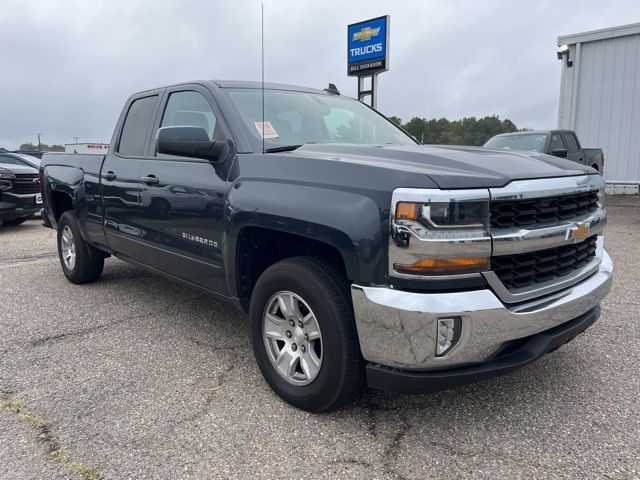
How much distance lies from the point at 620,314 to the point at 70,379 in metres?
4.18

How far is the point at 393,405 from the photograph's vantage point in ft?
9.30

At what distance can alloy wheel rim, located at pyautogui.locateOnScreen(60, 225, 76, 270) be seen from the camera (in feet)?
17.7

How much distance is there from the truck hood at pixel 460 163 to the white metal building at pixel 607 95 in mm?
12219

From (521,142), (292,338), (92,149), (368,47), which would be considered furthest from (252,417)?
(368,47)

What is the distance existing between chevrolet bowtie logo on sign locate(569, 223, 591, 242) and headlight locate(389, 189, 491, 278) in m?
0.65

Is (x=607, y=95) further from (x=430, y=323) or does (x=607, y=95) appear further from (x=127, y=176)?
(x=430, y=323)

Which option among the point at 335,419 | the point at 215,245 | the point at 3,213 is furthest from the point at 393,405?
the point at 3,213

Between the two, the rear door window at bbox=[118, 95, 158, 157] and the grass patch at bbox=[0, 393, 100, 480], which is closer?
the grass patch at bbox=[0, 393, 100, 480]

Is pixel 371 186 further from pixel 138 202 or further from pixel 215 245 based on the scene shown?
pixel 138 202

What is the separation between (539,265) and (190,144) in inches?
80.2

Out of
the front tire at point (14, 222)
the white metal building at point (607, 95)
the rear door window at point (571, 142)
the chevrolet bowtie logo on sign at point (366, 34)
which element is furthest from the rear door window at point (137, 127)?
the white metal building at point (607, 95)

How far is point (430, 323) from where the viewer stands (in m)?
2.15

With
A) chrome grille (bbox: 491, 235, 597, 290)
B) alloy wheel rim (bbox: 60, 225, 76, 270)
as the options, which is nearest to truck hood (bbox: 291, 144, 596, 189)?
chrome grille (bbox: 491, 235, 597, 290)

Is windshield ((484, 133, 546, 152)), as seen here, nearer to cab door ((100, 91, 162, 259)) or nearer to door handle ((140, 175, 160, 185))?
cab door ((100, 91, 162, 259))
